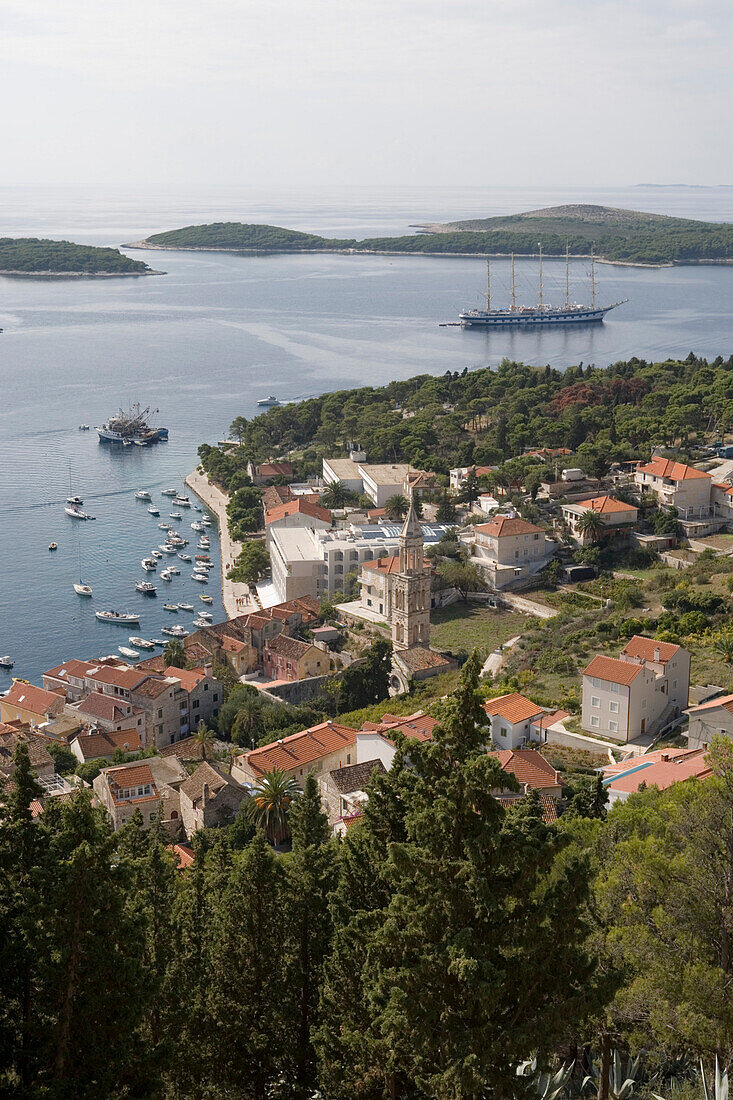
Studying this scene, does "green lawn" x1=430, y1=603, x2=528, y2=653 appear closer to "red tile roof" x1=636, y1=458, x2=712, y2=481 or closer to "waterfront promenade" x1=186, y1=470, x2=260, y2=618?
"waterfront promenade" x1=186, y1=470, x2=260, y2=618

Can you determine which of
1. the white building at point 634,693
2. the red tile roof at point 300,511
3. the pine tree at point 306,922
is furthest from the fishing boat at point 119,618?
the pine tree at point 306,922

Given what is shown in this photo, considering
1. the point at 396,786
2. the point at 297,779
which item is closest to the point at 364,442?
the point at 297,779

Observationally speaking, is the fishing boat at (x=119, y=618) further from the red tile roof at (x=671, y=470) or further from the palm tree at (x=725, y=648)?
the palm tree at (x=725, y=648)

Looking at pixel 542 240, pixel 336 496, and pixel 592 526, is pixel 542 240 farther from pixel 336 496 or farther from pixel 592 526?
pixel 592 526

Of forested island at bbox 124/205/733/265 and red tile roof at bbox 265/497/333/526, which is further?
forested island at bbox 124/205/733/265

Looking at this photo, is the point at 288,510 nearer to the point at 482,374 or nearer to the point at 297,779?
the point at 297,779

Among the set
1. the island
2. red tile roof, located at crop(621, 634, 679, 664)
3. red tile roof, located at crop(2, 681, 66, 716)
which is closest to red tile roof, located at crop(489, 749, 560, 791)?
red tile roof, located at crop(621, 634, 679, 664)
